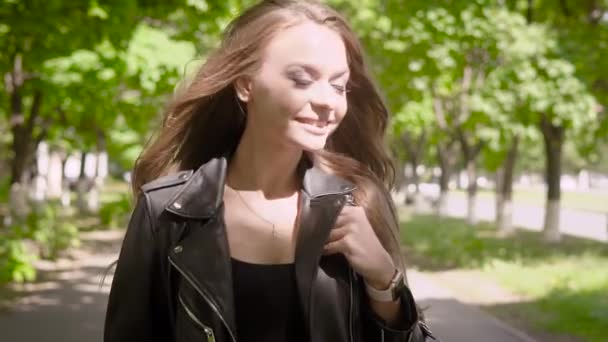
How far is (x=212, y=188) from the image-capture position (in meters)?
1.95

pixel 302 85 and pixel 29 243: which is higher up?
pixel 302 85

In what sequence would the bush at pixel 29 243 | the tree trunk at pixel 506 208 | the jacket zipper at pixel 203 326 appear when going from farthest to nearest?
the tree trunk at pixel 506 208 → the bush at pixel 29 243 → the jacket zipper at pixel 203 326

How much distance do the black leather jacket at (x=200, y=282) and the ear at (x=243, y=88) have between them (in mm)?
262

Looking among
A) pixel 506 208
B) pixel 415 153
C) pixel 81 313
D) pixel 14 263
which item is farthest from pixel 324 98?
pixel 415 153

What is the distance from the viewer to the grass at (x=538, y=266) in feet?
30.9

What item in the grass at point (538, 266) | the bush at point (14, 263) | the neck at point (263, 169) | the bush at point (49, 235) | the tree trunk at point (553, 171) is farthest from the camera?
the tree trunk at point (553, 171)

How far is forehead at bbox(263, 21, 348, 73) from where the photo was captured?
1.84 metres

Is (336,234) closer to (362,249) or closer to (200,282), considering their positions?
(362,249)

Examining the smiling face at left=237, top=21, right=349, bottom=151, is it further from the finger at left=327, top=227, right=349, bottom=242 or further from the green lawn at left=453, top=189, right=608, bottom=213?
the green lawn at left=453, top=189, right=608, bottom=213

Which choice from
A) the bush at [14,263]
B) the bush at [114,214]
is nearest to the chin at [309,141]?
the bush at [14,263]

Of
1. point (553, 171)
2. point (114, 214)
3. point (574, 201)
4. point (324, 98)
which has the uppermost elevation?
point (324, 98)

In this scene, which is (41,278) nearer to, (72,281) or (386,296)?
(72,281)

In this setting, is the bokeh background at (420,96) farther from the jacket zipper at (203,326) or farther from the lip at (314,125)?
the jacket zipper at (203,326)

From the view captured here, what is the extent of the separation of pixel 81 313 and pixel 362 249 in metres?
8.13
